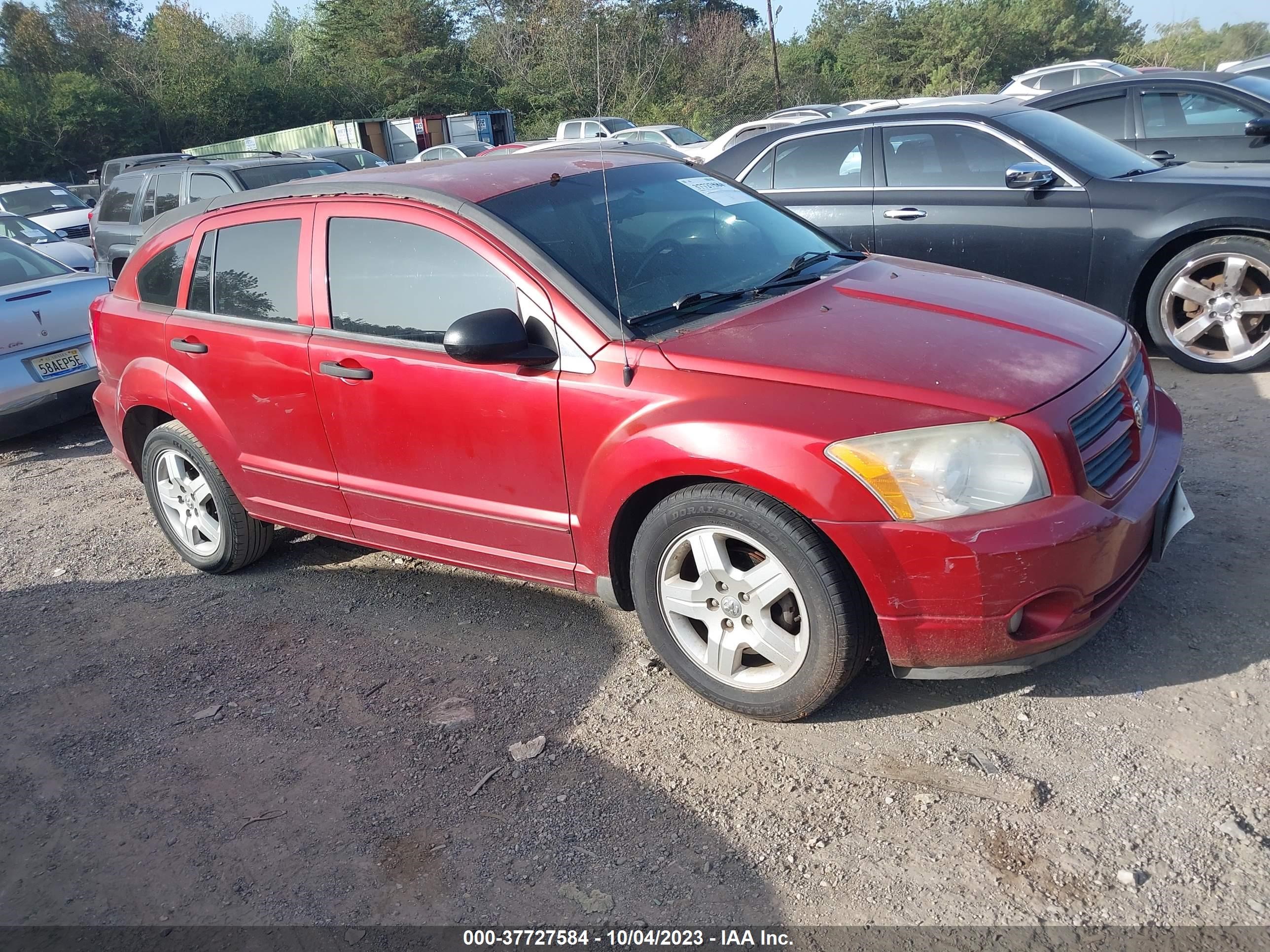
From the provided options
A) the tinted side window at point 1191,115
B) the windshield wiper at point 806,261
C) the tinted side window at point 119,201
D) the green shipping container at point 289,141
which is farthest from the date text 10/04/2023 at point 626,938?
the green shipping container at point 289,141

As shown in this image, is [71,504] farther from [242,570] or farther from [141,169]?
[141,169]

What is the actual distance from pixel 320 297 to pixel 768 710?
2355 mm

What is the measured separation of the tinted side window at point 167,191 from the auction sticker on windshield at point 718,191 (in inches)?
312

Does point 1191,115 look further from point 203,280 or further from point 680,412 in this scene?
point 203,280

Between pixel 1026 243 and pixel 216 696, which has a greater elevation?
pixel 1026 243

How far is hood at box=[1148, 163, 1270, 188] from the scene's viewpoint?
5.79m

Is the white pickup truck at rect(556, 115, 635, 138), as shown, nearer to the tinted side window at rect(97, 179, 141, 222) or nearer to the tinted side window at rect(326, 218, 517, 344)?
the tinted side window at rect(97, 179, 141, 222)

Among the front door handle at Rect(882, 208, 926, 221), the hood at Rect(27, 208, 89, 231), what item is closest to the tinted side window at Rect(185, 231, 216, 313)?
the front door handle at Rect(882, 208, 926, 221)

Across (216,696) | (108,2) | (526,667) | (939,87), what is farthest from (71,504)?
(108,2)

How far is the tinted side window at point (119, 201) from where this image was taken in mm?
10680

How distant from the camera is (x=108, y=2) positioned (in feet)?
176

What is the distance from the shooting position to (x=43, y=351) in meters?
7.11

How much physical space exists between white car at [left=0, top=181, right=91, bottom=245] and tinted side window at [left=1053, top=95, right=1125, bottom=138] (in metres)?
15.4

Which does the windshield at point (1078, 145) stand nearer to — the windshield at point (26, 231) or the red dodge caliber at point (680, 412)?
the red dodge caliber at point (680, 412)
